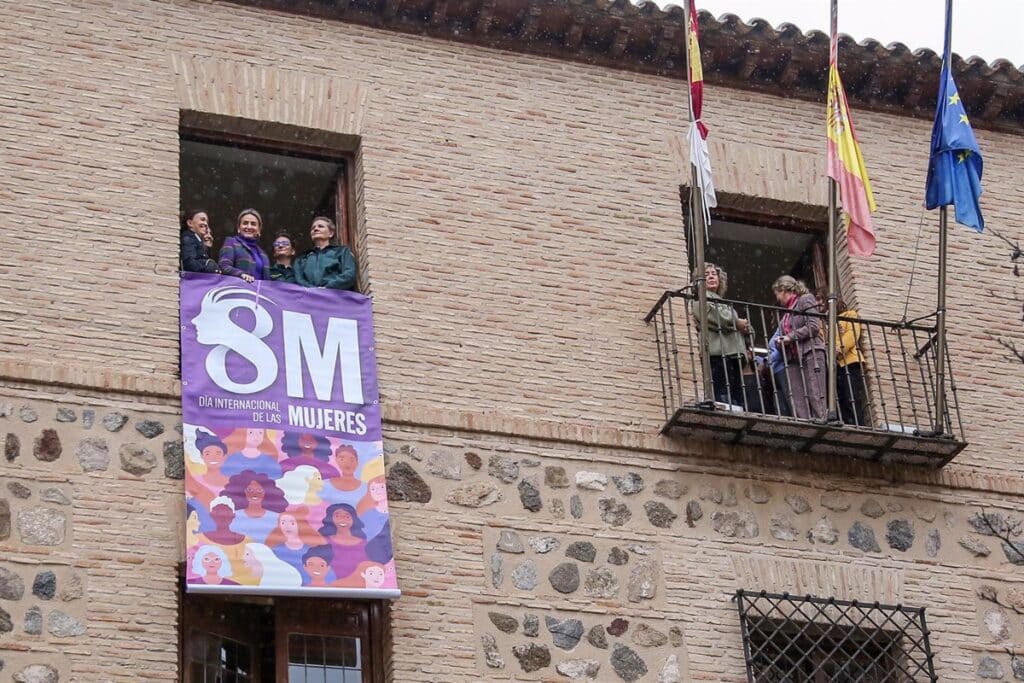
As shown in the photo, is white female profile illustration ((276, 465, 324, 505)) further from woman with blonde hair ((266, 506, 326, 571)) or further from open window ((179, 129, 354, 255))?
open window ((179, 129, 354, 255))

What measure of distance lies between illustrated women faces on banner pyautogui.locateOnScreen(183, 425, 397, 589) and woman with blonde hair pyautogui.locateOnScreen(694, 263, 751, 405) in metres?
2.57

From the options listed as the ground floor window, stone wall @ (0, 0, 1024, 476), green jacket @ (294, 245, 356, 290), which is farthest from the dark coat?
the ground floor window

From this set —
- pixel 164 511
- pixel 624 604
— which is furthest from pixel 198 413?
pixel 624 604

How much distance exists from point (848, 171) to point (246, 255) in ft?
12.8

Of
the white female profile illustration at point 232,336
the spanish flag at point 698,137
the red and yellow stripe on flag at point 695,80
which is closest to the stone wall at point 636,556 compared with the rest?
the white female profile illustration at point 232,336

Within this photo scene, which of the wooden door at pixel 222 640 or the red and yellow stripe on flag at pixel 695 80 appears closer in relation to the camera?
the wooden door at pixel 222 640

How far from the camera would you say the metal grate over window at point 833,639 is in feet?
39.5

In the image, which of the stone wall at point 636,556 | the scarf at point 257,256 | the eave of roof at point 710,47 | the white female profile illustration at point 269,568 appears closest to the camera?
the white female profile illustration at point 269,568

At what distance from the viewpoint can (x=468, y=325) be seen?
492 inches

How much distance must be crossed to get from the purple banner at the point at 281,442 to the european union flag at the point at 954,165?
383 cm

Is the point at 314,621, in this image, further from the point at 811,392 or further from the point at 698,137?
the point at 698,137

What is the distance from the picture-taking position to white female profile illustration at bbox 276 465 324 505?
1134 centimetres

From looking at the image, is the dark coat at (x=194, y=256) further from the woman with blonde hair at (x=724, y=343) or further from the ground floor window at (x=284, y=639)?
the woman with blonde hair at (x=724, y=343)

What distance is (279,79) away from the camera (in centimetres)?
1299
